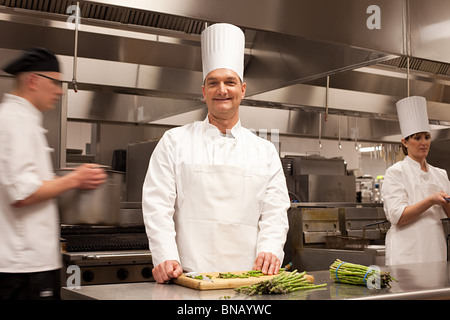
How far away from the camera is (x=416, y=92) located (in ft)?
17.7

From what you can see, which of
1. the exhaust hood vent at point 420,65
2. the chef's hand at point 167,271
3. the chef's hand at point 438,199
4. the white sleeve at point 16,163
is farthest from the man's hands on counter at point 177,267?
the exhaust hood vent at point 420,65

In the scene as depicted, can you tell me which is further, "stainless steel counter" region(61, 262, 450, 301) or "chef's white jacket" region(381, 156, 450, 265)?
"chef's white jacket" region(381, 156, 450, 265)

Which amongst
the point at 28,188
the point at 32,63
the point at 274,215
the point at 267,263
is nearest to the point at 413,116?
the point at 274,215

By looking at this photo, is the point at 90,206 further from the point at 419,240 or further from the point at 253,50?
the point at 253,50

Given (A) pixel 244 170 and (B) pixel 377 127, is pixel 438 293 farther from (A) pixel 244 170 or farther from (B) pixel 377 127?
(B) pixel 377 127

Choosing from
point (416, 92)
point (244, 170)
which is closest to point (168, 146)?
point (244, 170)

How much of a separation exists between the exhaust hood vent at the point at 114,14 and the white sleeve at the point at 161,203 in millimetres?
1400

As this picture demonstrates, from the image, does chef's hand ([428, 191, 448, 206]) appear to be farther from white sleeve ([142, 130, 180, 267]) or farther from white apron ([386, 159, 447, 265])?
white sleeve ([142, 130, 180, 267])

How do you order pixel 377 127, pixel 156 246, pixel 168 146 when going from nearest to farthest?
1. pixel 156 246
2. pixel 168 146
3. pixel 377 127

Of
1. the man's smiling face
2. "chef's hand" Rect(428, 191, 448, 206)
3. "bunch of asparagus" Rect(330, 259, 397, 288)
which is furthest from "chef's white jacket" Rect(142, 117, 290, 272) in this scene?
"chef's hand" Rect(428, 191, 448, 206)

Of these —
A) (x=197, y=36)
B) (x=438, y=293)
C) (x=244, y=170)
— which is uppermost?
(x=197, y=36)

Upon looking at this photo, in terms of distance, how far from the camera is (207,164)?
2307 millimetres

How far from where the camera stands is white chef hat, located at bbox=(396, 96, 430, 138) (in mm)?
3451

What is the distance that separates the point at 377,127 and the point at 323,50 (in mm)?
4239
